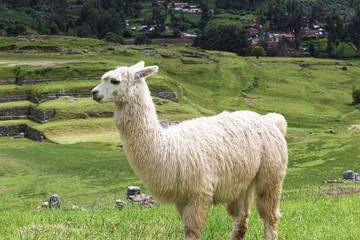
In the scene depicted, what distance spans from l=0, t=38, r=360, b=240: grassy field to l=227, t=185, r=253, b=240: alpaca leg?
0.32m

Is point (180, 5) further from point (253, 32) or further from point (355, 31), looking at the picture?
point (355, 31)

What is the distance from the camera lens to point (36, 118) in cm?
3312

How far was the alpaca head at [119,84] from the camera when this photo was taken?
4430mm

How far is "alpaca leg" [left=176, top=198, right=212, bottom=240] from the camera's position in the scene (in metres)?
4.37

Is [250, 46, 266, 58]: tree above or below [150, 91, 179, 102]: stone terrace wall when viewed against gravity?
above

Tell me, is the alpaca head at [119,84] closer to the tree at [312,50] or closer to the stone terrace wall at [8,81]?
the stone terrace wall at [8,81]

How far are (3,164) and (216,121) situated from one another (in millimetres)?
19058

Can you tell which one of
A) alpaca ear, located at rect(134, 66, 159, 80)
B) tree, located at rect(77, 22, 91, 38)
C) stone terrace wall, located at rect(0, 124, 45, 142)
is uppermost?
tree, located at rect(77, 22, 91, 38)

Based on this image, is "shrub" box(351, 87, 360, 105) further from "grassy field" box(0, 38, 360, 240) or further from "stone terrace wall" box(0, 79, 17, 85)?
"stone terrace wall" box(0, 79, 17, 85)

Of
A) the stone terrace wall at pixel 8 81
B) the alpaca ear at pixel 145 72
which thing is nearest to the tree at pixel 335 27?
the stone terrace wall at pixel 8 81

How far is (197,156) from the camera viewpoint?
4.58 m

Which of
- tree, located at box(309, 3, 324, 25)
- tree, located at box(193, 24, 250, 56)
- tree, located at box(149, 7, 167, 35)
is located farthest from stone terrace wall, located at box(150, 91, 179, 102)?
tree, located at box(309, 3, 324, 25)

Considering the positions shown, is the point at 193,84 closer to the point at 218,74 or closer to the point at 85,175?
the point at 218,74

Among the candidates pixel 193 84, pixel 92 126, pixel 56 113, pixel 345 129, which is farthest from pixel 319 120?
pixel 56 113
